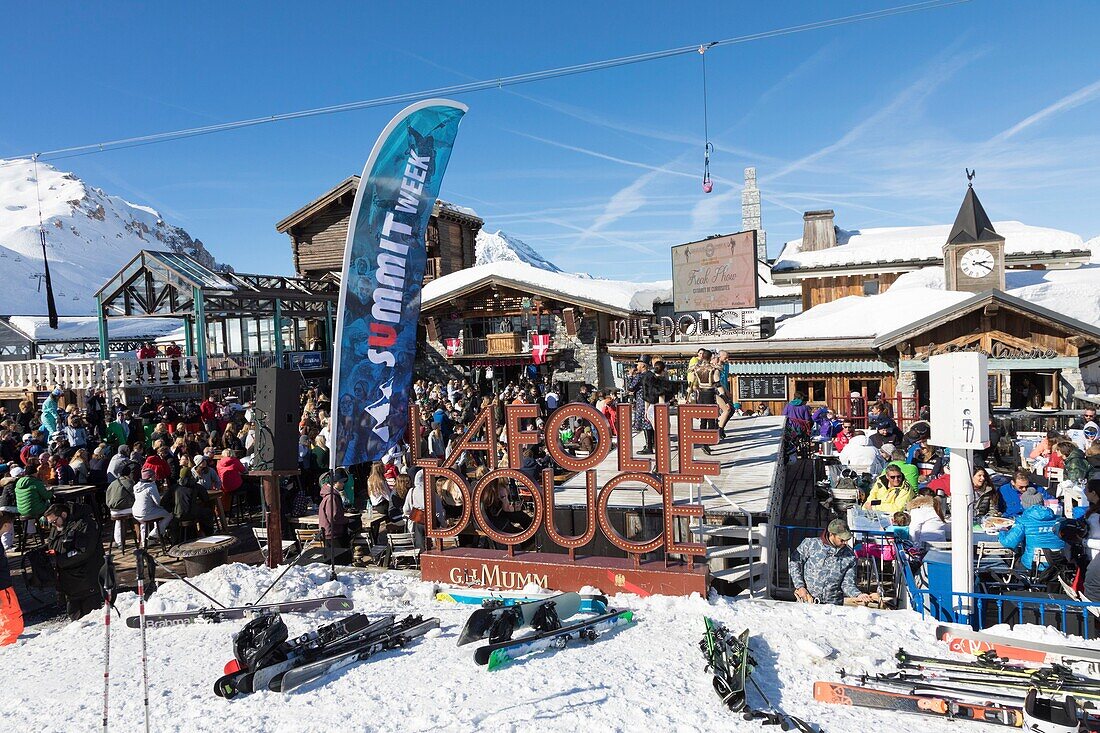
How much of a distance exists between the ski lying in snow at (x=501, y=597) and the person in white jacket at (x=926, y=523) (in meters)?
4.32

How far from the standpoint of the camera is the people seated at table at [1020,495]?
8789 millimetres

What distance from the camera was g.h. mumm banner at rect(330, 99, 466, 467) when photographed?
28.5 ft

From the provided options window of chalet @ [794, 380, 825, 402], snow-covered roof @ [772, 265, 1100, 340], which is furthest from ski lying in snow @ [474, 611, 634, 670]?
window of chalet @ [794, 380, 825, 402]

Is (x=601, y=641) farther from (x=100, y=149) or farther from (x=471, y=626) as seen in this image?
(x=100, y=149)

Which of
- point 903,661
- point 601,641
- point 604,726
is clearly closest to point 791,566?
point 903,661

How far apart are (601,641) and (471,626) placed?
1.14 meters

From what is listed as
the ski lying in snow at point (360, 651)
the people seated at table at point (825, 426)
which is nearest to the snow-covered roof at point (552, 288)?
the people seated at table at point (825, 426)

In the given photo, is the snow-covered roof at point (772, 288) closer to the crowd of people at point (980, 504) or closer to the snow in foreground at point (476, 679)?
the crowd of people at point (980, 504)

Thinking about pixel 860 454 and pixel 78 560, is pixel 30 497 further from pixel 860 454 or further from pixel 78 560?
pixel 860 454

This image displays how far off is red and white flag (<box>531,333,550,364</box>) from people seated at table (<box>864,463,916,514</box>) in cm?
1677

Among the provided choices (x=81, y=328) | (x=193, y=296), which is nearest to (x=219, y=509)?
(x=193, y=296)

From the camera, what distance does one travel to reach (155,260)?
837 inches

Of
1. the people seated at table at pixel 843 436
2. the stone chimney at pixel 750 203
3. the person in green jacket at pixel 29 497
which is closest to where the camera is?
the person in green jacket at pixel 29 497

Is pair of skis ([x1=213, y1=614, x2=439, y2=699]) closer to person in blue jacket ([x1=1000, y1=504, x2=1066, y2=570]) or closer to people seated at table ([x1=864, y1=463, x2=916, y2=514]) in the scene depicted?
person in blue jacket ([x1=1000, y1=504, x2=1066, y2=570])
